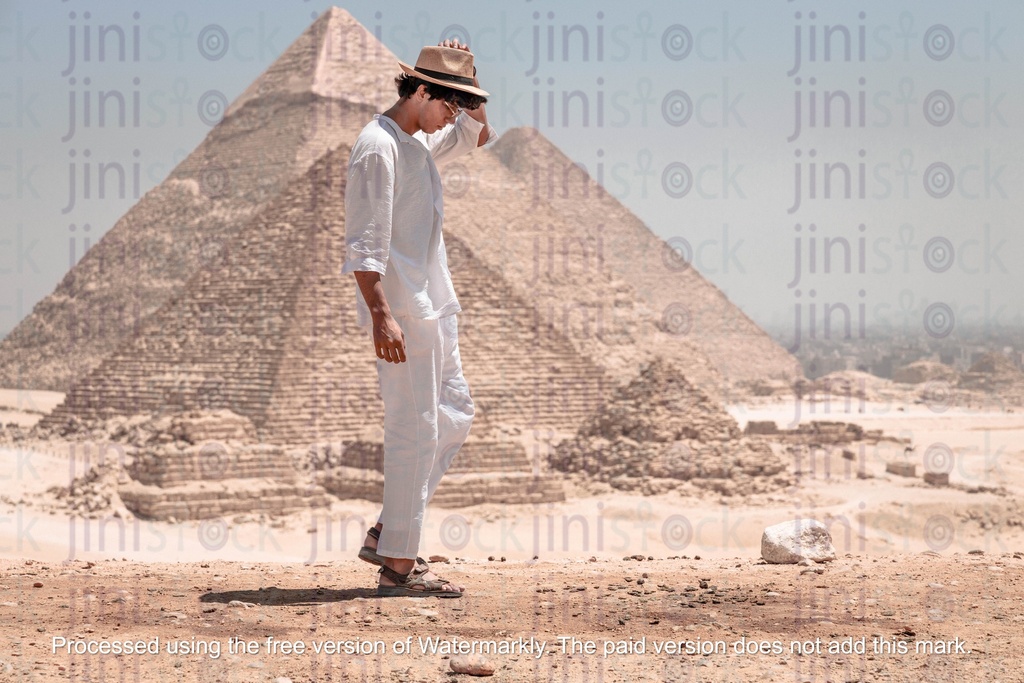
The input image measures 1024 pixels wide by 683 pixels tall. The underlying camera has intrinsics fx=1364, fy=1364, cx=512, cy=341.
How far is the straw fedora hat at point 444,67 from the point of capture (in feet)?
15.8

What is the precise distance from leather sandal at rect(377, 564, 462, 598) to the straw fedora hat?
1738 millimetres

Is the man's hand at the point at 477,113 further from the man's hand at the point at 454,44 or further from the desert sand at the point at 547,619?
the desert sand at the point at 547,619

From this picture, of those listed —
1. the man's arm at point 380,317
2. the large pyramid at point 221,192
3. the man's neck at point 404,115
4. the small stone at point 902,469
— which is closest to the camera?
the man's arm at point 380,317

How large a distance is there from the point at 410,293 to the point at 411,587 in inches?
41.5

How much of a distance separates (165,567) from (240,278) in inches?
1467

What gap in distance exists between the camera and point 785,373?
92625 mm

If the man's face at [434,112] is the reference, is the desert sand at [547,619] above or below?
below

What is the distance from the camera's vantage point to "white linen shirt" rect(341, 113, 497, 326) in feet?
15.1

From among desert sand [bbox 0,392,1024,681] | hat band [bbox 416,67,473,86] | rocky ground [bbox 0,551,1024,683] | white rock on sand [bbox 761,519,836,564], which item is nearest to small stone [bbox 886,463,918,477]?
desert sand [bbox 0,392,1024,681]

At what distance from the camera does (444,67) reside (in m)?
4.83

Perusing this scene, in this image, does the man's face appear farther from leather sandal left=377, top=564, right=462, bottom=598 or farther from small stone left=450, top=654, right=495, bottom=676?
small stone left=450, top=654, right=495, bottom=676

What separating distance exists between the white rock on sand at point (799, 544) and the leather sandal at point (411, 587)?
5.70 ft

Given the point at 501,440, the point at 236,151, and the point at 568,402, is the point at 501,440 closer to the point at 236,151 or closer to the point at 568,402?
the point at 568,402

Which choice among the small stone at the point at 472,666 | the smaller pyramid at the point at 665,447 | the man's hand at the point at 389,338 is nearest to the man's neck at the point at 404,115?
the man's hand at the point at 389,338
